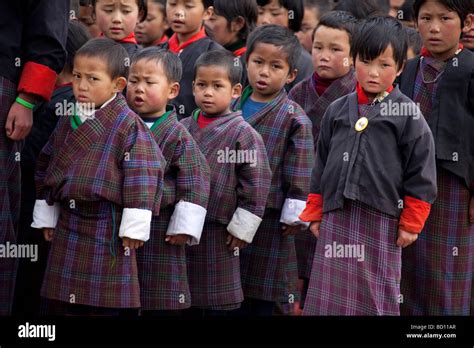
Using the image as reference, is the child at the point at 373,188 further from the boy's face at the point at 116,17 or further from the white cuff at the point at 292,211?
the boy's face at the point at 116,17

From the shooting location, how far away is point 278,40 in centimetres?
629

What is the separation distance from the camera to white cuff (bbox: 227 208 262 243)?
581 centimetres

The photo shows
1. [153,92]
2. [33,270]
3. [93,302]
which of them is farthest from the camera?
[33,270]

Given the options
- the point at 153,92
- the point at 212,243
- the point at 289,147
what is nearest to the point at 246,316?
the point at 212,243

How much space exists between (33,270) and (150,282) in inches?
34.4

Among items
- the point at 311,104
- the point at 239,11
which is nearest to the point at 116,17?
the point at 239,11

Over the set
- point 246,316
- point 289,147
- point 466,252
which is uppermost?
point 289,147

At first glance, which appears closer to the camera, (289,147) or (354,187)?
(354,187)

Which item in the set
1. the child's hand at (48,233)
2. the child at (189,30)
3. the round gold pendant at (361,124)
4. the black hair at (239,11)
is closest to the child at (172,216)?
the child's hand at (48,233)

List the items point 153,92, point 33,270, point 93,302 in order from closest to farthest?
point 93,302 < point 153,92 < point 33,270

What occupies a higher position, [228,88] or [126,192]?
[228,88]

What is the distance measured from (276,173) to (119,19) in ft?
4.35

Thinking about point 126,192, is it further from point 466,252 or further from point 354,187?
point 466,252

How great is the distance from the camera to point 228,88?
19.7 feet
